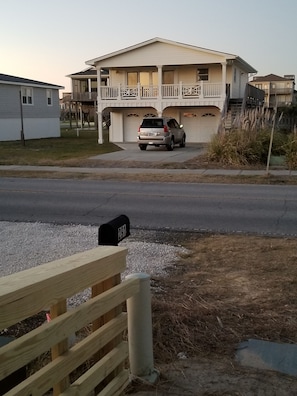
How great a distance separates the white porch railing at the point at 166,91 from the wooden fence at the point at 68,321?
30222 millimetres

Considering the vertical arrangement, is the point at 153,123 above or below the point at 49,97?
below

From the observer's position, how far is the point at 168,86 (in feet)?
109

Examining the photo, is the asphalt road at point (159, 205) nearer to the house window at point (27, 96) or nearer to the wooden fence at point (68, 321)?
the wooden fence at point (68, 321)

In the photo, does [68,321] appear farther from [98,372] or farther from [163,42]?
[163,42]

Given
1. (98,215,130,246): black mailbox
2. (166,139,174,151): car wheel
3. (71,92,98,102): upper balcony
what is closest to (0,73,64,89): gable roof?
(166,139,174,151): car wheel

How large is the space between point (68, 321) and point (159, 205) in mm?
9306

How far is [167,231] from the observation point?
9.05 meters

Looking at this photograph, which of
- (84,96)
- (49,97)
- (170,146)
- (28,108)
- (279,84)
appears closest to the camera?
(170,146)

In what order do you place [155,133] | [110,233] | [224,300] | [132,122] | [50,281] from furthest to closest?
[132,122] < [155,133] < [224,300] < [110,233] < [50,281]

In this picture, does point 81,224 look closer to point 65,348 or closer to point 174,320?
point 174,320

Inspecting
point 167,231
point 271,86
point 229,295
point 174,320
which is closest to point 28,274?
point 174,320

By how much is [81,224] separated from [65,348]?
7198mm

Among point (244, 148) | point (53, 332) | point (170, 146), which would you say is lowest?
point (170, 146)

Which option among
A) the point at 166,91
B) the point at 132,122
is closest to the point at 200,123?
the point at 166,91
